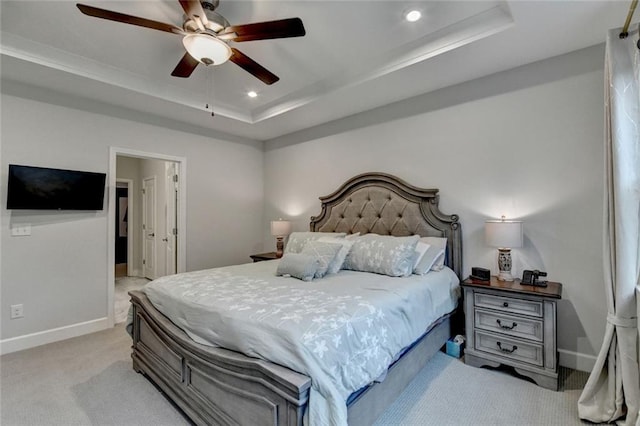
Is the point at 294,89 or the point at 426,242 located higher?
the point at 294,89

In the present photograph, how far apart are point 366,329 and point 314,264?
977 mm

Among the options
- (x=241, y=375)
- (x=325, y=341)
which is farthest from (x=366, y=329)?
(x=241, y=375)

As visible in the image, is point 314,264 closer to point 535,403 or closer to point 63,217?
point 535,403

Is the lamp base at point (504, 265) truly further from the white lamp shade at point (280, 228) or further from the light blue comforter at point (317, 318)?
the white lamp shade at point (280, 228)

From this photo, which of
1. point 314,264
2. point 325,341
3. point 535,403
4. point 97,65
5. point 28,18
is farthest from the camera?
point 97,65

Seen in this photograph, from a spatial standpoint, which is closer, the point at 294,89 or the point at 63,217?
the point at 63,217

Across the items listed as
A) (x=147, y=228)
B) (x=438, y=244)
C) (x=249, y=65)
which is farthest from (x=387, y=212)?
(x=147, y=228)

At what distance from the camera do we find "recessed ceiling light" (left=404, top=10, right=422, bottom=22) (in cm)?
217

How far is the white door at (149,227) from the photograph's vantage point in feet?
18.6

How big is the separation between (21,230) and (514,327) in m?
4.64

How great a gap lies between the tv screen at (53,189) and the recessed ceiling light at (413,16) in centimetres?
354

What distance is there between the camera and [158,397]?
2.12m

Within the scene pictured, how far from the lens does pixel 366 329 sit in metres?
1.63

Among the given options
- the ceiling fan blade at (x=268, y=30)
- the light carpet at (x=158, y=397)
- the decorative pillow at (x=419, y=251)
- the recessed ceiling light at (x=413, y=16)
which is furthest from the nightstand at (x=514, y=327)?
the ceiling fan blade at (x=268, y=30)
